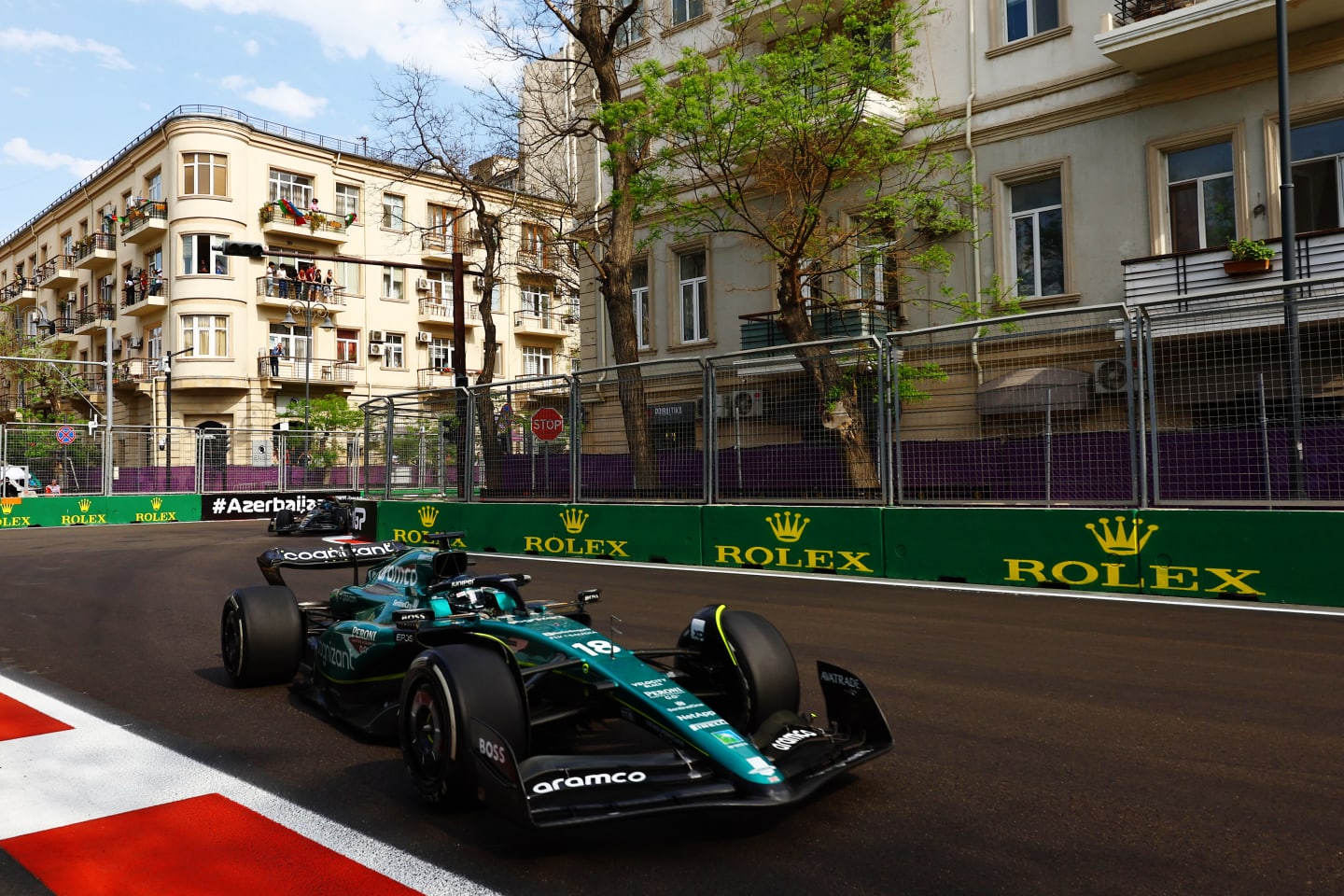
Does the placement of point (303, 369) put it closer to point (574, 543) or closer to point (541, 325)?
point (541, 325)

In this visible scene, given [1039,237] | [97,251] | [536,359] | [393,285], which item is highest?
[97,251]

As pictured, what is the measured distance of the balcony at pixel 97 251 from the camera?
50.9 metres

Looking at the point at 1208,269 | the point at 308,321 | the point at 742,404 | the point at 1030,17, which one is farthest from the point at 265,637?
the point at 308,321

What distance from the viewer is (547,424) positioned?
47.4 feet

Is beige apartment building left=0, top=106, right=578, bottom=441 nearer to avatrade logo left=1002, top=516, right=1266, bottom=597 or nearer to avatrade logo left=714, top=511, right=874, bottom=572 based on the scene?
avatrade logo left=714, top=511, right=874, bottom=572

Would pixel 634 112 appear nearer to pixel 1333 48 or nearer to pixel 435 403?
pixel 435 403

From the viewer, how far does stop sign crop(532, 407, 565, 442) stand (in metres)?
14.4

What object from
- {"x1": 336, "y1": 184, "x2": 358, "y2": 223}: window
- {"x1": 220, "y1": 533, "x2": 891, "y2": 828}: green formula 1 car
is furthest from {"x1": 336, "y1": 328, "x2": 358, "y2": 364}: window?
{"x1": 220, "y1": 533, "x2": 891, "y2": 828}: green formula 1 car

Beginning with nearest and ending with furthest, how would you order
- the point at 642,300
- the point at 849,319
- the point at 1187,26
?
the point at 1187,26
the point at 849,319
the point at 642,300

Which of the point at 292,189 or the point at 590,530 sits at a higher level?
the point at 292,189

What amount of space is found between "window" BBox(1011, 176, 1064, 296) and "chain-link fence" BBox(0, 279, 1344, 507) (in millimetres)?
7844

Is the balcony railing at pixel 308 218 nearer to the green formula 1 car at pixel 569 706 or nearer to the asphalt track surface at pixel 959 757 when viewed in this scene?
the asphalt track surface at pixel 959 757

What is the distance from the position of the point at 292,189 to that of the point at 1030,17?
37.8 meters

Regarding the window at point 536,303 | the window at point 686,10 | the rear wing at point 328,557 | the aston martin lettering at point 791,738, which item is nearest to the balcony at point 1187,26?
the window at point 686,10
